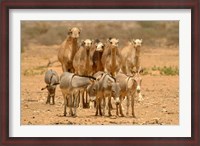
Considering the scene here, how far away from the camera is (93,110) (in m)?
7.37

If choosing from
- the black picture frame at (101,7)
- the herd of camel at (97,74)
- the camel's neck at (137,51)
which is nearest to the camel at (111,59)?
the herd of camel at (97,74)

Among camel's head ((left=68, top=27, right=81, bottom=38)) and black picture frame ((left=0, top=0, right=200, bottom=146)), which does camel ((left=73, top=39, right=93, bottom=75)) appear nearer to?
camel's head ((left=68, top=27, right=81, bottom=38))

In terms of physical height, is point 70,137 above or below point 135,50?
below

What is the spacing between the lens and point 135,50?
7402 mm

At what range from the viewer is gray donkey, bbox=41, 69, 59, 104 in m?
7.39

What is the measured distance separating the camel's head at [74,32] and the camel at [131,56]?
11.0 inches

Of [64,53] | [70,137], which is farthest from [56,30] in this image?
[70,137]

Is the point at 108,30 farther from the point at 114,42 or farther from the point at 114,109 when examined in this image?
the point at 114,109

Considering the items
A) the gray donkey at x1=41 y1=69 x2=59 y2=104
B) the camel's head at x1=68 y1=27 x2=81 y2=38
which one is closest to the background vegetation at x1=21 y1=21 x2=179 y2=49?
the camel's head at x1=68 y1=27 x2=81 y2=38

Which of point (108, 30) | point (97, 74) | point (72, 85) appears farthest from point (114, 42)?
Answer: point (72, 85)

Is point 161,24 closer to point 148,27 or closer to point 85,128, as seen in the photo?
point 148,27

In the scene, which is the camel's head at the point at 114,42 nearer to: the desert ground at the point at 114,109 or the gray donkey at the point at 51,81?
the desert ground at the point at 114,109

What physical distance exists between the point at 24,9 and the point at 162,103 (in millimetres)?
970

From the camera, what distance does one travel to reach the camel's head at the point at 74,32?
7.35 meters
